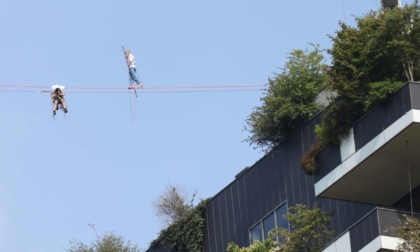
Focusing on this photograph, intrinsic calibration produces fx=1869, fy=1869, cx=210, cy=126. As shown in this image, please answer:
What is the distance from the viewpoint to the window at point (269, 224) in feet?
180

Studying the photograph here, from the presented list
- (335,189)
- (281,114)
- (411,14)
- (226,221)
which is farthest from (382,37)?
(226,221)

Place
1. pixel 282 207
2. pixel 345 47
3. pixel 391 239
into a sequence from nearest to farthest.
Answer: pixel 391 239 < pixel 345 47 < pixel 282 207

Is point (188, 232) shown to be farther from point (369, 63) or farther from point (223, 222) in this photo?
point (369, 63)

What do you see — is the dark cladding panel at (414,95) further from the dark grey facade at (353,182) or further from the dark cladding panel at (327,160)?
the dark cladding panel at (327,160)

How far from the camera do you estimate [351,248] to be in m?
46.7

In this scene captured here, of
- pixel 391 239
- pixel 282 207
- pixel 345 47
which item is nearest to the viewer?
pixel 391 239

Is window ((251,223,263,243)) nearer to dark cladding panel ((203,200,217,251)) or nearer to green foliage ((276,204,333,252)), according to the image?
dark cladding panel ((203,200,217,251))

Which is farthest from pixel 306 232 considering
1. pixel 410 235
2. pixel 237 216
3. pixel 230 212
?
pixel 230 212

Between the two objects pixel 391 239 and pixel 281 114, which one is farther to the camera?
pixel 281 114

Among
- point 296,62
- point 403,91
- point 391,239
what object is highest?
point 296,62

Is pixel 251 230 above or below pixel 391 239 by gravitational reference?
above

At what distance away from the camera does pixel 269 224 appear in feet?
183

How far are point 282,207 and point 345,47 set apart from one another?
795cm

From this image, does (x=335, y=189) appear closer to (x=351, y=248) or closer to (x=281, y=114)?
(x=351, y=248)
